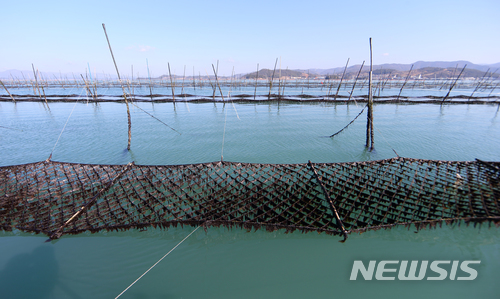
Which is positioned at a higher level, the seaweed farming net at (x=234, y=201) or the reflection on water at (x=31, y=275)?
the seaweed farming net at (x=234, y=201)

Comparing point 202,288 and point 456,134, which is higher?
point 456,134

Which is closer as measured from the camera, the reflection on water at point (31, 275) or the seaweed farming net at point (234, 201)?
the reflection on water at point (31, 275)

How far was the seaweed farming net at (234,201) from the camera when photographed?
166 inches

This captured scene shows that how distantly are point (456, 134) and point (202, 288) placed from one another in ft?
55.8

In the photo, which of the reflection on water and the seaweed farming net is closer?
the reflection on water

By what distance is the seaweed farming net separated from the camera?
4.21 m

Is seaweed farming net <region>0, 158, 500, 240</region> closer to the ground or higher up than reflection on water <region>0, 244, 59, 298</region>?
higher up

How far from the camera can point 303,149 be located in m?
10.3

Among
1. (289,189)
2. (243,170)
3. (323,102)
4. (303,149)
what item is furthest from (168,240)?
(323,102)

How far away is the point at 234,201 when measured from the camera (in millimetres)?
5070

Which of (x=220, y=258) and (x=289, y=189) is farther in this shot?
(x=289, y=189)

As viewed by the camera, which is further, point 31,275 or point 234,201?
point 234,201

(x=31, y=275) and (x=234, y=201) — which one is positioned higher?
(x=234, y=201)

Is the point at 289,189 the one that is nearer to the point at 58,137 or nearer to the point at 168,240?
the point at 168,240
